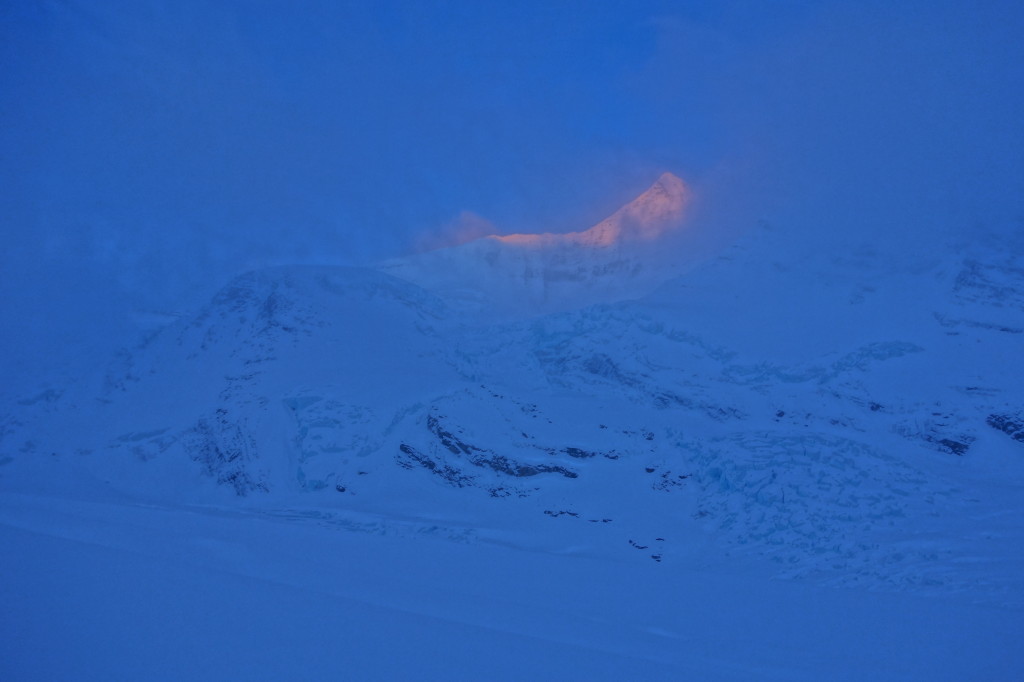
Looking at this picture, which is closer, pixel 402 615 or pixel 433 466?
pixel 402 615

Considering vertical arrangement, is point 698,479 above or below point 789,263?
below

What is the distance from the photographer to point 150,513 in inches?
925

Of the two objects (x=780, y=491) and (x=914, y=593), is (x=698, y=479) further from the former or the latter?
(x=914, y=593)

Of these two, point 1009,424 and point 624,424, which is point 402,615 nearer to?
point 624,424

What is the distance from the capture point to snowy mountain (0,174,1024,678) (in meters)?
26.8

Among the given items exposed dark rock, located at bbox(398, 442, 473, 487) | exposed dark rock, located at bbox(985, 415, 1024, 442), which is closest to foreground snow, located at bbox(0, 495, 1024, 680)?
exposed dark rock, located at bbox(398, 442, 473, 487)

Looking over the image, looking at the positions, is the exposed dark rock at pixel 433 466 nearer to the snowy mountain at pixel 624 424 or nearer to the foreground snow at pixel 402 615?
the snowy mountain at pixel 624 424

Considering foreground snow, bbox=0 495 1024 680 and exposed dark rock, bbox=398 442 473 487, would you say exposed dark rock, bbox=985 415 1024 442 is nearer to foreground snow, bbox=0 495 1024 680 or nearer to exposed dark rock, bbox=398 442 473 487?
foreground snow, bbox=0 495 1024 680

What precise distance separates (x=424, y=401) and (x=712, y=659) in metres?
27.1

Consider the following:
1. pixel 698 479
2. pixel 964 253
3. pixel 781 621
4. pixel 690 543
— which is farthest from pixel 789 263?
pixel 781 621

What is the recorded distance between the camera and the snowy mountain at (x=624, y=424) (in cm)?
2680

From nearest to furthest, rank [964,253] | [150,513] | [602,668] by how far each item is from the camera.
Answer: [602,668] < [150,513] < [964,253]

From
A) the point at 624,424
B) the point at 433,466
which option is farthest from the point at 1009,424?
the point at 433,466

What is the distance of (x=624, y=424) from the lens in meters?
36.2
